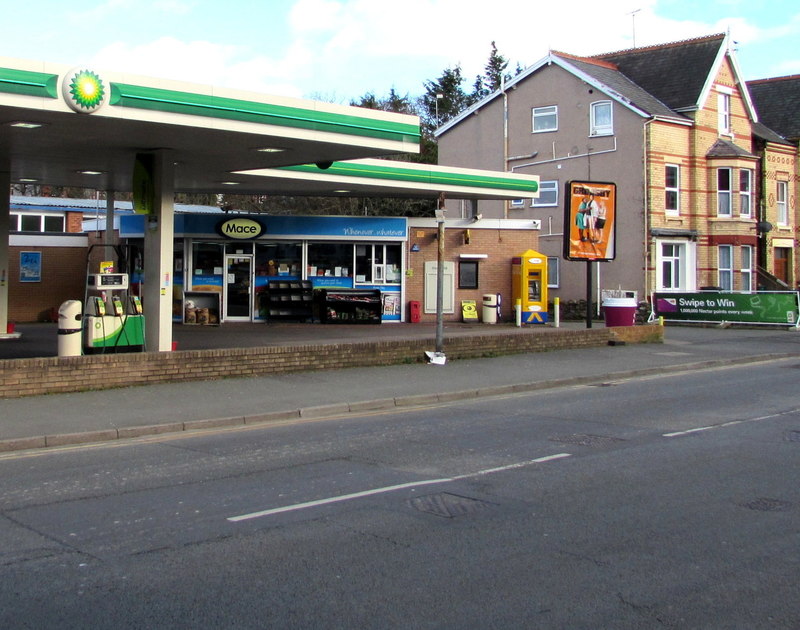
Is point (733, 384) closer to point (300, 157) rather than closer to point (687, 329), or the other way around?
point (300, 157)

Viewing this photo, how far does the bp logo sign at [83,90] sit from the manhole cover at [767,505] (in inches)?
422

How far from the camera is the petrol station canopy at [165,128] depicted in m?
12.9

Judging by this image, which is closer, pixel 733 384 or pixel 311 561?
pixel 311 561

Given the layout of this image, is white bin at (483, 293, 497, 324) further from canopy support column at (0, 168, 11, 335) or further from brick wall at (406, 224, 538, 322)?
canopy support column at (0, 168, 11, 335)

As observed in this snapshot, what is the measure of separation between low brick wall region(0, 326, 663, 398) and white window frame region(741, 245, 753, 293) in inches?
768

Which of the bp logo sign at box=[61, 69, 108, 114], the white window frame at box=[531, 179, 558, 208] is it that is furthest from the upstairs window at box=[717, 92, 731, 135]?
the bp logo sign at box=[61, 69, 108, 114]

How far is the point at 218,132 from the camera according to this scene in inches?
588

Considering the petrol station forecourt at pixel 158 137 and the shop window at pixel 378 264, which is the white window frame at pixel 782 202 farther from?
the petrol station forecourt at pixel 158 137

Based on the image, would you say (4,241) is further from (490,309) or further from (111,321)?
Answer: (490,309)

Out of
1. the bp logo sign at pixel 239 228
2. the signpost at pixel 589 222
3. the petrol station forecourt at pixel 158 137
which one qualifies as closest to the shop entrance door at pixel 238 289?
the bp logo sign at pixel 239 228

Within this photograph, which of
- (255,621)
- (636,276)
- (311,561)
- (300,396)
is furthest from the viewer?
(636,276)

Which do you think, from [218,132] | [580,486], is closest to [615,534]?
[580,486]

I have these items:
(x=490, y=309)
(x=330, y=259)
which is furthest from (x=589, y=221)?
(x=330, y=259)

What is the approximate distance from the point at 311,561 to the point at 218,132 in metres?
10.6
